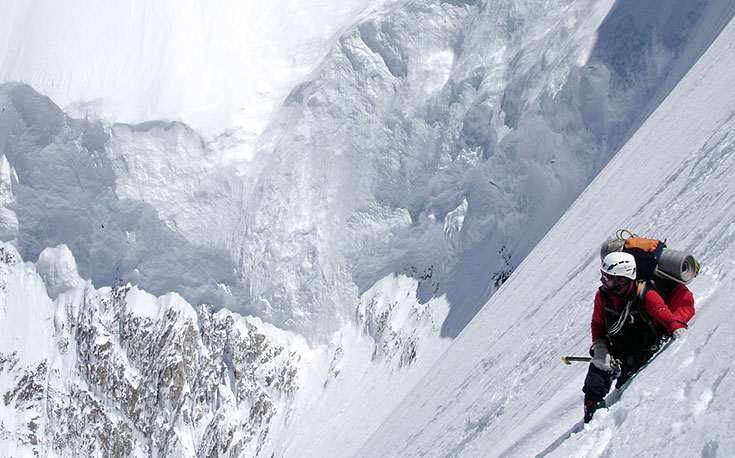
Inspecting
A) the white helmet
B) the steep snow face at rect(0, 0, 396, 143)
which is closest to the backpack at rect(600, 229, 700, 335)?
the white helmet

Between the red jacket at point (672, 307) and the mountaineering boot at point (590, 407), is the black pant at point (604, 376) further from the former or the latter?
the red jacket at point (672, 307)

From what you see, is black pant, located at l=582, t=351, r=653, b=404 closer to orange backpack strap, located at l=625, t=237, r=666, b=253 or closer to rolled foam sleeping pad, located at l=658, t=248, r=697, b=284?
rolled foam sleeping pad, located at l=658, t=248, r=697, b=284

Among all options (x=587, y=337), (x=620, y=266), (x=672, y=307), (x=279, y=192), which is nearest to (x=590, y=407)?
(x=672, y=307)

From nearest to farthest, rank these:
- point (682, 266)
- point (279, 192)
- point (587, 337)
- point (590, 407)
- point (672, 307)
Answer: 1. point (682, 266)
2. point (672, 307)
3. point (590, 407)
4. point (587, 337)
5. point (279, 192)

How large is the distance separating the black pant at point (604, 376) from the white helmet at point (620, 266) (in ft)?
2.79

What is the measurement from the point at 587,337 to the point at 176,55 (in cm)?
4810

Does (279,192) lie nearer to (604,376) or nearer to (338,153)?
(338,153)

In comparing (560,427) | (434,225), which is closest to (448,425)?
(560,427)

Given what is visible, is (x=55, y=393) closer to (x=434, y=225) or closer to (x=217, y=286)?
(x=217, y=286)

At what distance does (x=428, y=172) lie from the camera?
43156 mm

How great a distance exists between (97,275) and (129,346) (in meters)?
6.27

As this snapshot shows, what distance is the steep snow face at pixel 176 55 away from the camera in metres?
49.2

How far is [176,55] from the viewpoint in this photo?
5188 centimetres

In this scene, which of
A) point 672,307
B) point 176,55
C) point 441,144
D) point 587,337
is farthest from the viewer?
point 176,55
